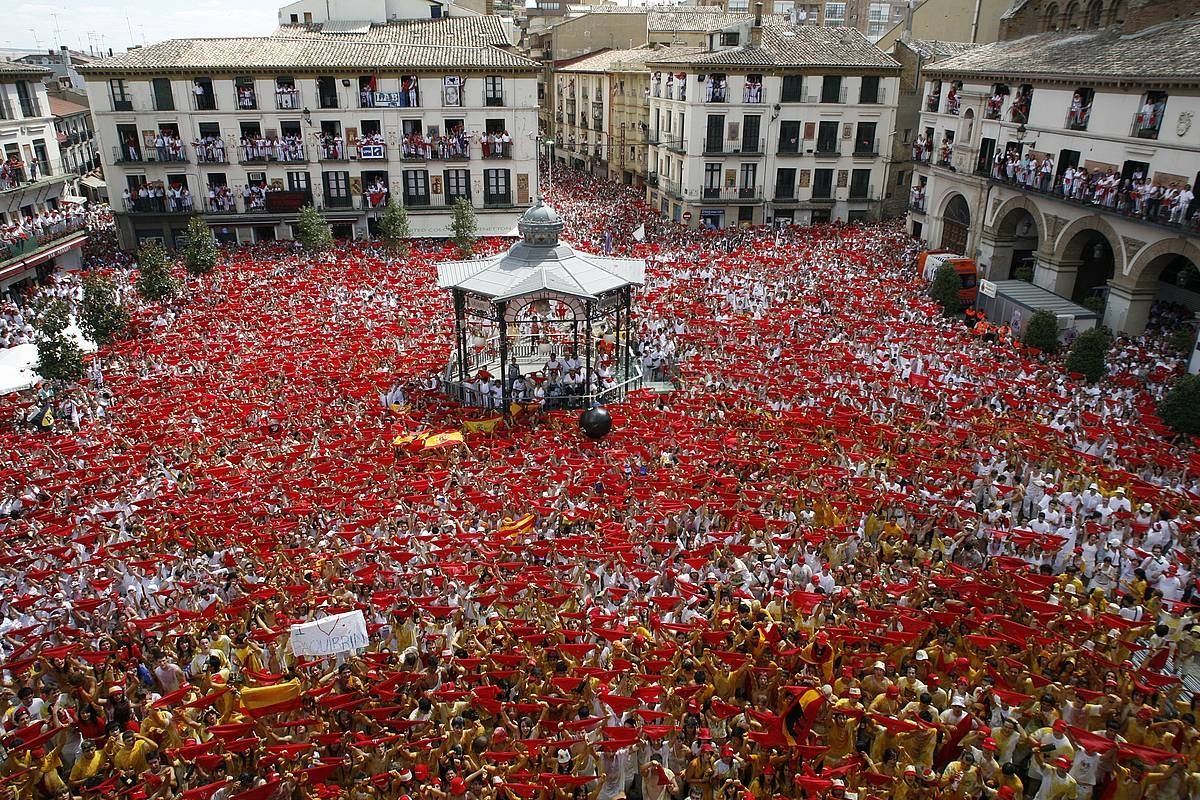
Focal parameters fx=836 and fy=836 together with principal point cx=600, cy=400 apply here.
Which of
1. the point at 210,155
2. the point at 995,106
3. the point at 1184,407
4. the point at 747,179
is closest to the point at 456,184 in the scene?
the point at 210,155

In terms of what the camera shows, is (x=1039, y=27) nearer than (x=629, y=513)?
No

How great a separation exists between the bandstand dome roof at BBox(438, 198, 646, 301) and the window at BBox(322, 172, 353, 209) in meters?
28.3

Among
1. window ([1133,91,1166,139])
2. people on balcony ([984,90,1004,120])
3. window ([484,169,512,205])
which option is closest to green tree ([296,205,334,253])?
window ([484,169,512,205])

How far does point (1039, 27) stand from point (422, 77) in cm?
3806

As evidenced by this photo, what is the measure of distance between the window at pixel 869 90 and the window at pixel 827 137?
261 cm

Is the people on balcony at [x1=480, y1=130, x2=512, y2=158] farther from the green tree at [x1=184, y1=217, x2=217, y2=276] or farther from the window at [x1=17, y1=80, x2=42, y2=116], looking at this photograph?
the window at [x1=17, y1=80, x2=42, y2=116]

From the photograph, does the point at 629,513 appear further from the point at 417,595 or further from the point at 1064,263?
the point at 1064,263

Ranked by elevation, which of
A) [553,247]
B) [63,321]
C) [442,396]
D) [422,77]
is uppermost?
[422,77]

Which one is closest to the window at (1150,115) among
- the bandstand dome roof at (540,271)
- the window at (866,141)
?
the bandstand dome roof at (540,271)

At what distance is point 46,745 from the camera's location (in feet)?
47.2

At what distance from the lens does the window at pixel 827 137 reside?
62.5 m

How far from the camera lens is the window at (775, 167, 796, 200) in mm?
63000

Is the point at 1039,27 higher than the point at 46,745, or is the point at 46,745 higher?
the point at 1039,27

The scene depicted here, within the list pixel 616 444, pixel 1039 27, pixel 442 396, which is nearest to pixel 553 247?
pixel 442 396
